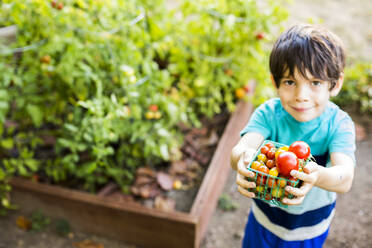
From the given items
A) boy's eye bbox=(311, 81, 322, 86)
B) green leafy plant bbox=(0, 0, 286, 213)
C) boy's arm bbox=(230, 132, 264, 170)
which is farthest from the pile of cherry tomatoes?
green leafy plant bbox=(0, 0, 286, 213)

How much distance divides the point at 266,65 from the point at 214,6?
791 mm

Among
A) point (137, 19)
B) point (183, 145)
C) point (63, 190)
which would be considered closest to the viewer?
point (137, 19)

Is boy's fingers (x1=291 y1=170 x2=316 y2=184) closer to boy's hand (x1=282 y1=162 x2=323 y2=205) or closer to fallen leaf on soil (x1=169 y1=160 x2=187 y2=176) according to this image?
boy's hand (x1=282 y1=162 x2=323 y2=205)

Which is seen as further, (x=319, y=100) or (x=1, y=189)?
(x=1, y=189)

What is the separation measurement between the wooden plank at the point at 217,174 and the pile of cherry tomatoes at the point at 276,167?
3.82ft

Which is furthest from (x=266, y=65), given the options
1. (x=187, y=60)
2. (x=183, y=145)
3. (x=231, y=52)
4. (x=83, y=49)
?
(x=83, y=49)

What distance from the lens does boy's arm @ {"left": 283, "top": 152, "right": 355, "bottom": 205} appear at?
1.16 meters

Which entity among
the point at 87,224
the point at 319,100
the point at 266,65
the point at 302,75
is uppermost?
the point at 302,75

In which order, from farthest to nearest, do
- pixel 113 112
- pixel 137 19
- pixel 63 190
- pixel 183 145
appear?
pixel 183 145 < pixel 63 190 < pixel 137 19 < pixel 113 112

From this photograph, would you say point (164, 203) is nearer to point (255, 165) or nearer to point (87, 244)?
point (87, 244)

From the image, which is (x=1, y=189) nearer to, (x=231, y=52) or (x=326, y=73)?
(x=231, y=52)

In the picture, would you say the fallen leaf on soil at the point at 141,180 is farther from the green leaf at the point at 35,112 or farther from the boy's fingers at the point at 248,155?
the boy's fingers at the point at 248,155

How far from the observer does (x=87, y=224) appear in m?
2.65

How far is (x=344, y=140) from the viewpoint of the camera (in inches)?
53.3
